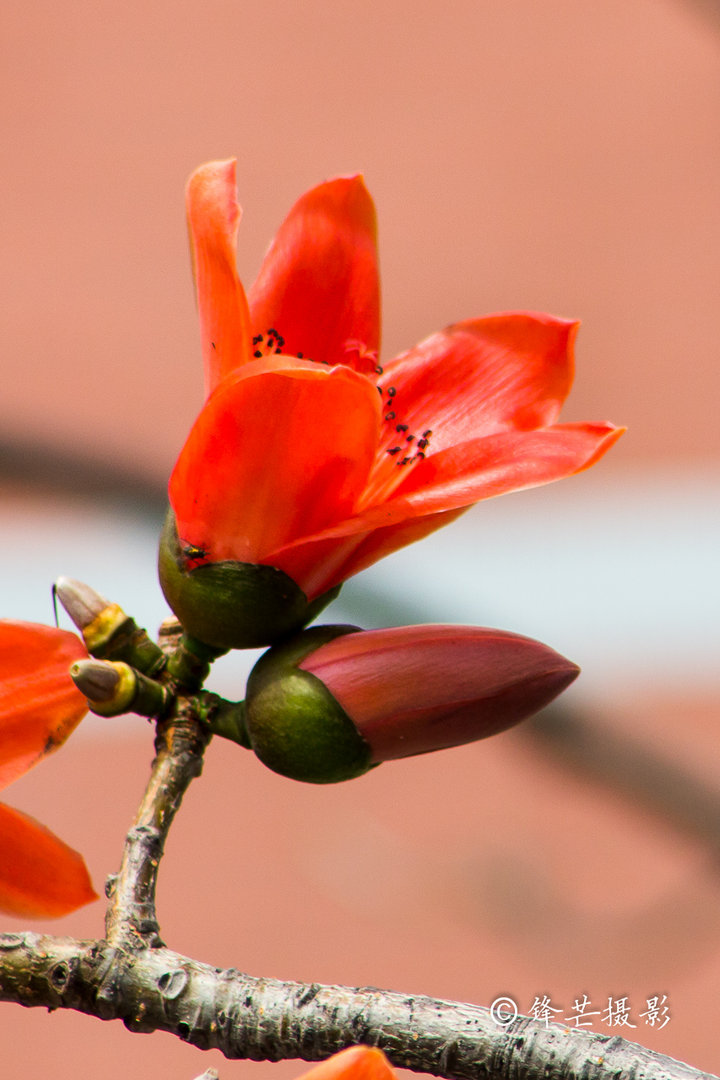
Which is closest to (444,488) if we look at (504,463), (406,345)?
(504,463)

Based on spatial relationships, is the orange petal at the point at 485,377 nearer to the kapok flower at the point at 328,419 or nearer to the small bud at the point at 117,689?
the kapok flower at the point at 328,419

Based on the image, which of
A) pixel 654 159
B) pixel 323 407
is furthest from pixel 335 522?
pixel 654 159

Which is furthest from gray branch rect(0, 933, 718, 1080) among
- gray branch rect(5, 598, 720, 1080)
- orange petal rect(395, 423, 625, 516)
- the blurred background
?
the blurred background

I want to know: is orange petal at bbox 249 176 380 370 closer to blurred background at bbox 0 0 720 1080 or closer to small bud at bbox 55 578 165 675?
small bud at bbox 55 578 165 675

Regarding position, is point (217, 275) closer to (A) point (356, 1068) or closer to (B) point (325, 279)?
(B) point (325, 279)

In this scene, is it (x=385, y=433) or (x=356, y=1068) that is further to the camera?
(x=385, y=433)

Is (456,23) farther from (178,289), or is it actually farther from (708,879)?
(708,879)
